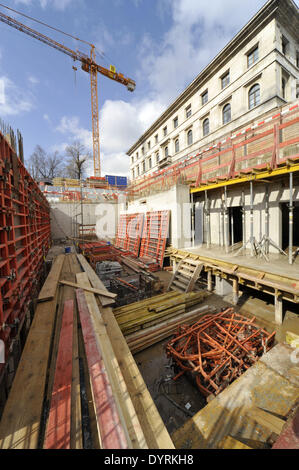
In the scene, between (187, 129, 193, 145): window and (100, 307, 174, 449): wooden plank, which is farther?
(187, 129, 193, 145): window

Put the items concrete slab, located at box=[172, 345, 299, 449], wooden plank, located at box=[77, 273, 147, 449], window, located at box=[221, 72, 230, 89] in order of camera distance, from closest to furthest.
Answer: wooden plank, located at box=[77, 273, 147, 449]
concrete slab, located at box=[172, 345, 299, 449]
window, located at box=[221, 72, 230, 89]

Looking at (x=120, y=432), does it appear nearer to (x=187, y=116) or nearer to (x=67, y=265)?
(x=67, y=265)

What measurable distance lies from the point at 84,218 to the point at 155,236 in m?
11.3

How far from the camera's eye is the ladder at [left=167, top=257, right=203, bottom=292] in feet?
22.4

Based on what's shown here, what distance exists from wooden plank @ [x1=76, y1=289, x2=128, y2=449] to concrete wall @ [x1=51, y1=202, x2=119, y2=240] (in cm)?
1618

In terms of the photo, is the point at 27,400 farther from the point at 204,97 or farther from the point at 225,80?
the point at 204,97

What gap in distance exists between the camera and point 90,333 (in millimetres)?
2934

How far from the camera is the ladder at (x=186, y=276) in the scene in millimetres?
6832

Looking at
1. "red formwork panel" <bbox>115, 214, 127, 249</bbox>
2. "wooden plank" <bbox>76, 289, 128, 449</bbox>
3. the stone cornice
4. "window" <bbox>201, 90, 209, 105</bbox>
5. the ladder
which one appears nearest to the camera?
"wooden plank" <bbox>76, 289, 128, 449</bbox>

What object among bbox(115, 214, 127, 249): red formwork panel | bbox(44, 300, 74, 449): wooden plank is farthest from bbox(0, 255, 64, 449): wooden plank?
bbox(115, 214, 127, 249): red formwork panel

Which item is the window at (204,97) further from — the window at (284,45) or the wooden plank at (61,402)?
the wooden plank at (61,402)

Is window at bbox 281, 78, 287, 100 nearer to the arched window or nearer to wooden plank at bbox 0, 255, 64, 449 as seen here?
the arched window

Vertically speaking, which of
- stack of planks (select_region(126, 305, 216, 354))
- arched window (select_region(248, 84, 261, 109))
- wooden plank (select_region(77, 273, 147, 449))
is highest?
arched window (select_region(248, 84, 261, 109))
